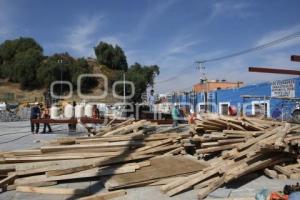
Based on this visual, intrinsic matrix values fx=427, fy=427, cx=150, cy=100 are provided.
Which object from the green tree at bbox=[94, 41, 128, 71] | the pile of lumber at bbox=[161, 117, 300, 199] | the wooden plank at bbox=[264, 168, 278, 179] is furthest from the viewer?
the green tree at bbox=[94, 41, 128, 71]

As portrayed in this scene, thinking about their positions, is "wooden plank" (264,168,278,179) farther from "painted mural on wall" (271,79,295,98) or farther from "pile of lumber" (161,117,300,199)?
"painted mural on wall" (271,79,295,98)

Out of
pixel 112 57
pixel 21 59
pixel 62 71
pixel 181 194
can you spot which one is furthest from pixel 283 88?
pixel 112 57

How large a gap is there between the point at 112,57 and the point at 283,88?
83.7 m

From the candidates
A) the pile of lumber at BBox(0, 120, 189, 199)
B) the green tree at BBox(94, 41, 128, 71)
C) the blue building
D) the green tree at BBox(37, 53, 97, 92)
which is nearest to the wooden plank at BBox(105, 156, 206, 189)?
the pile of lumber at BBox(0, 120, 189, 199)

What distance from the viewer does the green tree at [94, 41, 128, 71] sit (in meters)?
111

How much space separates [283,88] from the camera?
30.8 meters

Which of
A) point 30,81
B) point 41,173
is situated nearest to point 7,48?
point 30,81

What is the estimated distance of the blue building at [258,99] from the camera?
2505 cm

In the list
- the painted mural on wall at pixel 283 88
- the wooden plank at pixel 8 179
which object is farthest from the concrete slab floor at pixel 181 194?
the painted mural on wall at pixel 283 88

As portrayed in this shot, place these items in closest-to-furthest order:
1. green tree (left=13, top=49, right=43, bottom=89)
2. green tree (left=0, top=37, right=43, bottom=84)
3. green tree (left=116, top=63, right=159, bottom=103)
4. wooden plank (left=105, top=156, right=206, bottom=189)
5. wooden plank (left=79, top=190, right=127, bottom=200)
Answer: wooden plank (left=79, top=190, right=127, bottom=200) → wooden plank (left=105, top=156, right=206, bottom=189) → green tree (left=116, top=63, right=159, bottom=103) → green tree (left=13, top=49, right=43, bottom=89) → green tree (left=0, top=37, right=43, bottom=84)

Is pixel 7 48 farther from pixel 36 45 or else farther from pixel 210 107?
pixel 210 107

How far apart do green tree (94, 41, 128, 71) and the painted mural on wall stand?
79.9 metres

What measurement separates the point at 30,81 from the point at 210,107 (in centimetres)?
6431

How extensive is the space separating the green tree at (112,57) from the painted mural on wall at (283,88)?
79.9 m
